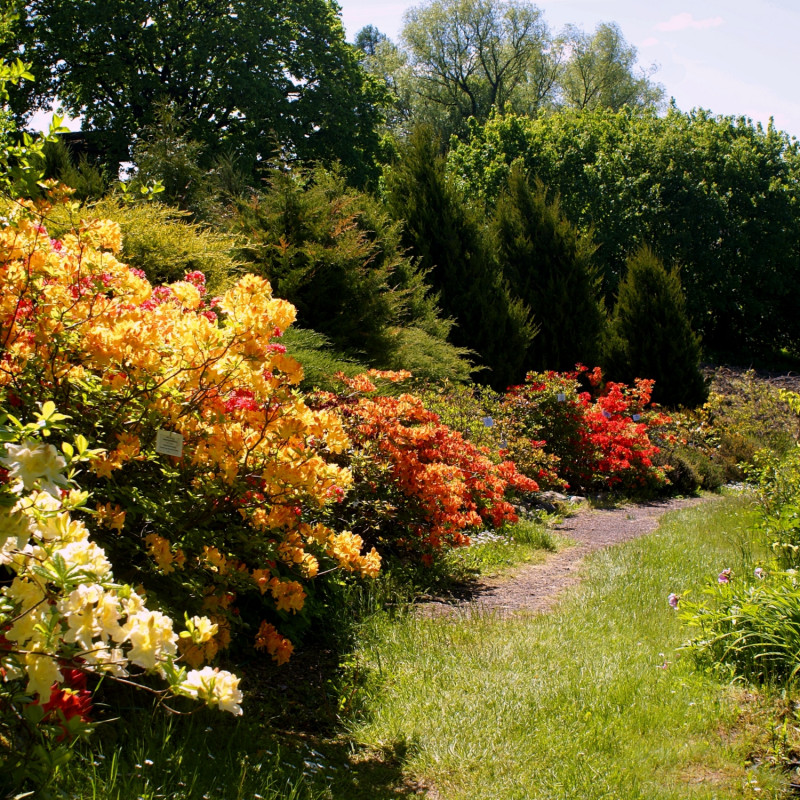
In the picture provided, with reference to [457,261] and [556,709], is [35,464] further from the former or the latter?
[457,261]

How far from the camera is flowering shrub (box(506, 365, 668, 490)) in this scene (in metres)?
9.91

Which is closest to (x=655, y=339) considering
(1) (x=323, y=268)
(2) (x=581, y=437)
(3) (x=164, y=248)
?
(2) (x=581, y=437)

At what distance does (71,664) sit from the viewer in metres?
1.91

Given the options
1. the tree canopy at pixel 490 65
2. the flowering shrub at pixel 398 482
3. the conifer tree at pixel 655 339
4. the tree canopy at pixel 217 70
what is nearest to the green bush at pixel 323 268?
the flowering shrub at pixel 398 482

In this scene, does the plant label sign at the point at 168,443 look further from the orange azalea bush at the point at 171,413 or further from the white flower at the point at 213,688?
the white flower at the point at 213,688

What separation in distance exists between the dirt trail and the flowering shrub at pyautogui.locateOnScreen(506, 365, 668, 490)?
1.32m

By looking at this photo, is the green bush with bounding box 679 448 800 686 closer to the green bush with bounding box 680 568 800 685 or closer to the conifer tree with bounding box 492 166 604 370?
the green bush with bounding box 680 568 800 685

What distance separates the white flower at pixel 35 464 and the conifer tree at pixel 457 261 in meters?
11.9

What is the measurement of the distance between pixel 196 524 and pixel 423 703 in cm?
119

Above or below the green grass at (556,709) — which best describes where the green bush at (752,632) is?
above

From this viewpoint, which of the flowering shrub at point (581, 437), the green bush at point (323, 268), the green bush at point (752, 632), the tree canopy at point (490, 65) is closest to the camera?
the green bush at point (752, 632)

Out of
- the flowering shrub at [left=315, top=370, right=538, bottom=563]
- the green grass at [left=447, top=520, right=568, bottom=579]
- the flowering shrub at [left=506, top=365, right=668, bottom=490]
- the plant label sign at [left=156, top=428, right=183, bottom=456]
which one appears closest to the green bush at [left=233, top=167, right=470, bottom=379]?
the flowering shrub at [left=506, top=365, right=668, bottom=490]

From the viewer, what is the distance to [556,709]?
3.10m

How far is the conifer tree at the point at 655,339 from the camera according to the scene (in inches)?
613
